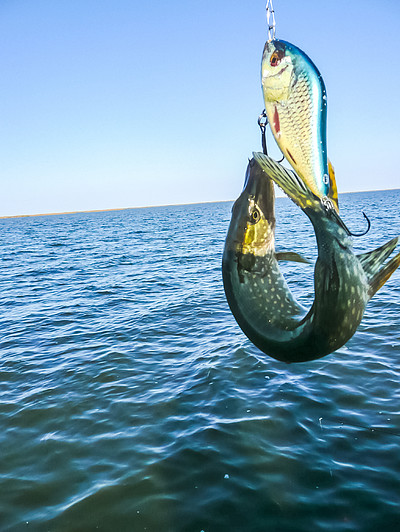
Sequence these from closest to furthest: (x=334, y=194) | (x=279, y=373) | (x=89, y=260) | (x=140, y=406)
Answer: (x=334, y=194)
(x=140, y=406)
(x=279, y=373)
(x=89, y=260)

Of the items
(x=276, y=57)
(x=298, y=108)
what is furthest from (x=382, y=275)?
(x=276, y=57)

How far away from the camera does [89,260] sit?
28.6 meters

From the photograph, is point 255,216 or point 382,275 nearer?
point 382,275

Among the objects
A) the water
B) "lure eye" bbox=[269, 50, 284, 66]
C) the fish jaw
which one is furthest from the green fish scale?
the water

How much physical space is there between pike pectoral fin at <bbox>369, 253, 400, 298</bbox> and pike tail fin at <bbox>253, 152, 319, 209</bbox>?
68cm

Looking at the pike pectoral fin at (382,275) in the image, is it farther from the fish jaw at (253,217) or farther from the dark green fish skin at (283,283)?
the fish jaw at (253,217)

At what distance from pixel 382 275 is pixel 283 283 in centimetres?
78

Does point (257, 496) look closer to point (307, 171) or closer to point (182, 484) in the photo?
point (182, 484)

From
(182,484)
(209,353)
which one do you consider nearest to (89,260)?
(209,353)

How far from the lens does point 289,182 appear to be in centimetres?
262

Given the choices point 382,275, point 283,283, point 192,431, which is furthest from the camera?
point 192,431

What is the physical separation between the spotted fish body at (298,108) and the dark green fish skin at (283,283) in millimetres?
114

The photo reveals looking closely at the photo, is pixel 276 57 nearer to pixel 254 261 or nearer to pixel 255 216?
pixel 255 216

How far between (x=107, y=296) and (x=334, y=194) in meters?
14.7
